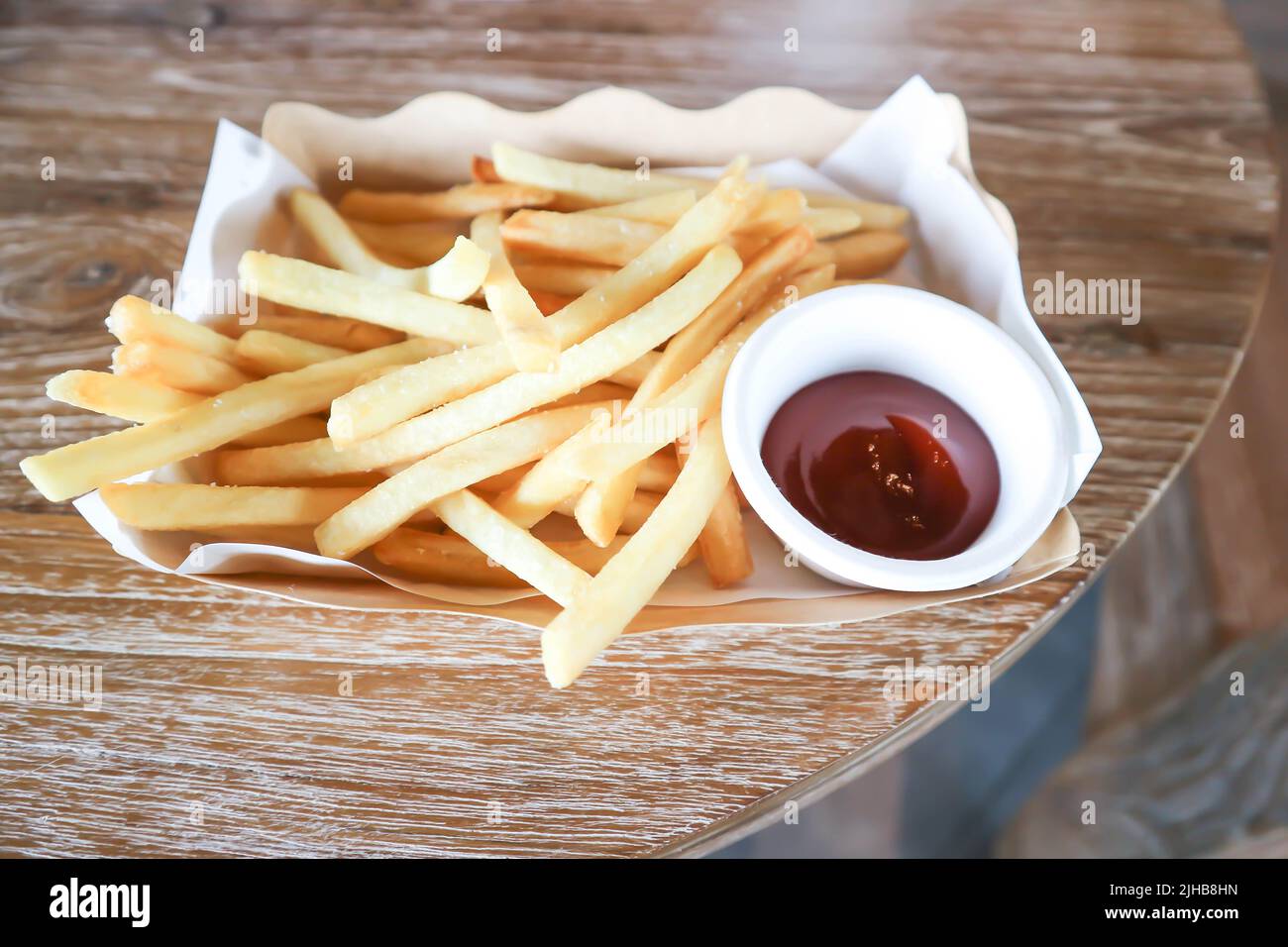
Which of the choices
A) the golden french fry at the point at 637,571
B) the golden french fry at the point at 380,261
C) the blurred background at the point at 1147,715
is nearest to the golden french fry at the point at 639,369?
the golden french fry at the point at 637,571

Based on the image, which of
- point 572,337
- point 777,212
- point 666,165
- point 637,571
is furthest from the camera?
point 666,165

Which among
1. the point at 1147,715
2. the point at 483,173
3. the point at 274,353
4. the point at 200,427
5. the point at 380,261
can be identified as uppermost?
the point at 483,173

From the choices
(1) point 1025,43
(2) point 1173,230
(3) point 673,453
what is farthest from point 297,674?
(1) point 1025,43

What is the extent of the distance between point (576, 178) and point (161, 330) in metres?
0.59

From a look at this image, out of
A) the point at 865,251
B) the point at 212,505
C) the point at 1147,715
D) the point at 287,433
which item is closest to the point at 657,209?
the point at 865,251

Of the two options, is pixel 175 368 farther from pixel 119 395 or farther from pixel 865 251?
pixel 865 251

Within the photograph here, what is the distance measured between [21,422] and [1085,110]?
1.88 meters

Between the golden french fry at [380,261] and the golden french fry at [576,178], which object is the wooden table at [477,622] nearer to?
the golden french fry at [380,261]

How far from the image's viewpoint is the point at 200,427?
3.63 feet

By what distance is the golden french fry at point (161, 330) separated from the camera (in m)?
1.08

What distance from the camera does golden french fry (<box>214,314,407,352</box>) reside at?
4.25ft

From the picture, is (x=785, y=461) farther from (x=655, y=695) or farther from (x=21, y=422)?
(x=21, y=422)

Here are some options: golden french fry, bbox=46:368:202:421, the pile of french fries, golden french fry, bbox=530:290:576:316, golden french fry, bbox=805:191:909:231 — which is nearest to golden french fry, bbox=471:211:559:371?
the pile of french fries
